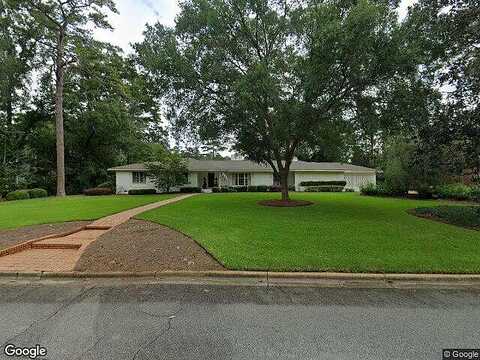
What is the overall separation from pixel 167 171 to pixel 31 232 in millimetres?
16982

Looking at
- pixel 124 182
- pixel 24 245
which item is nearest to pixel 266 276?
pixel 24 245

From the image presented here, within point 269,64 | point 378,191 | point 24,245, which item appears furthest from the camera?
point 378,191

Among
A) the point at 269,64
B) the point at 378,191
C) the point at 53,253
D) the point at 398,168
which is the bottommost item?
the point at 53,253

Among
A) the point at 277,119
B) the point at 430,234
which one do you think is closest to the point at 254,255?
the point at 430,234

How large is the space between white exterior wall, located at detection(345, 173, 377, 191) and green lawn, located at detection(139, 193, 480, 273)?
2312 centimetres

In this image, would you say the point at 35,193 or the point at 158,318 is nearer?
the point at 158,318

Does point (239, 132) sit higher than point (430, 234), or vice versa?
point (239, 132)

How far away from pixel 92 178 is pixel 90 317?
1249 inches

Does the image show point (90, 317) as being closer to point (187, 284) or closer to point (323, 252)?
point (187, 284)

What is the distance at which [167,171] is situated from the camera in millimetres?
25516

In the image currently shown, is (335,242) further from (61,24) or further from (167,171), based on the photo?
(61,24)

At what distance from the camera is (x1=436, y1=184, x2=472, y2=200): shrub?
18.7 metres

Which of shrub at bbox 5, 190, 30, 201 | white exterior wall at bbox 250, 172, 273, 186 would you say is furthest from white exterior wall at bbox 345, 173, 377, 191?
shrub at bbox 5, 190, 30, 201

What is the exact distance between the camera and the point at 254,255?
6.10 m
